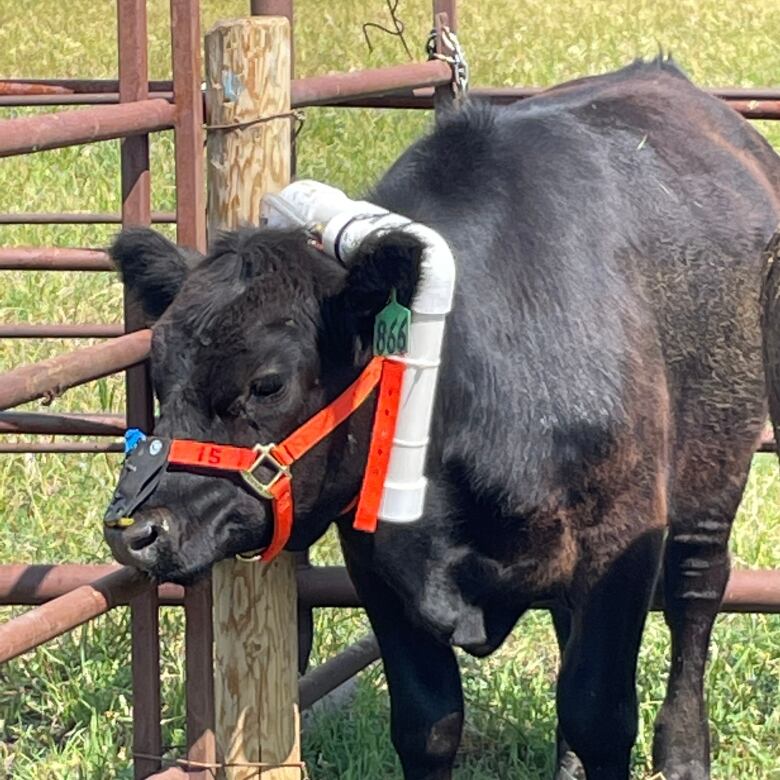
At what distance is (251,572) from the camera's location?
400cm

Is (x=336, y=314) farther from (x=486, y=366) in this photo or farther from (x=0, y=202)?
(x=0, y=202)

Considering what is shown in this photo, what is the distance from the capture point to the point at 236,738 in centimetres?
402

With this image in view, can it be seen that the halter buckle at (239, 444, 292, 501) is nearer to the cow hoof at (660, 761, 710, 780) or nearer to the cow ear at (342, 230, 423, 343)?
the cow ear at (342, 230, 423, 343)

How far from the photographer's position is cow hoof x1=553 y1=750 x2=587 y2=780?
4770 millimetres

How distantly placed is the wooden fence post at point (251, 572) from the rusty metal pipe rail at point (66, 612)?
269mm

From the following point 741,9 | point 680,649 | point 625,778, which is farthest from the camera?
point 741,9

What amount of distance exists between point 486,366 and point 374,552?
0.47 metres

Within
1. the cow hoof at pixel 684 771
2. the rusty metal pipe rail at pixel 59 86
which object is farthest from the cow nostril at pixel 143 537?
the rusty metal pipe rail at pixel 59 86

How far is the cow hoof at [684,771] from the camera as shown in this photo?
186 inches

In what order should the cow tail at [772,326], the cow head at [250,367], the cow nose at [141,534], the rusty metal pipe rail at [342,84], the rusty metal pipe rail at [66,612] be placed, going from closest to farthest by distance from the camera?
the cow tail at [772,326]
the rusty metal pipe rail at [66,612]
the cow nose at [141,534]
the cow head at [250,367]
the rusty metal pipe rail at [342,84]

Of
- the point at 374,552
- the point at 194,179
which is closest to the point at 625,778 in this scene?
the point at 374,552

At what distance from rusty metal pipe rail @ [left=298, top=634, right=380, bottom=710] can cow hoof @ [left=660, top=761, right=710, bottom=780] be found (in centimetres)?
82

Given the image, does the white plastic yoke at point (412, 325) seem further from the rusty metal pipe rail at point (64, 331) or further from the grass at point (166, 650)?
the rusty metal pipe rail at point (64, 331)

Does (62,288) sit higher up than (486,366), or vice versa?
(486,366)
